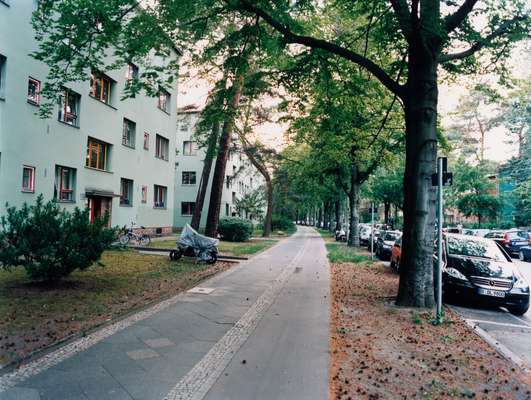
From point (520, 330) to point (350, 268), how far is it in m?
7.65

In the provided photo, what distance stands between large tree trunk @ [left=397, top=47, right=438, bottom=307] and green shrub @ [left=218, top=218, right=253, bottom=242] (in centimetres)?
2037

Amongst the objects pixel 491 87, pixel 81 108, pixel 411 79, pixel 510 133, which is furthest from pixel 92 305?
pixel 510 133

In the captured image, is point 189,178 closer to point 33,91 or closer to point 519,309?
point 33,91

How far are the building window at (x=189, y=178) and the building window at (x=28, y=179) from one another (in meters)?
24.8

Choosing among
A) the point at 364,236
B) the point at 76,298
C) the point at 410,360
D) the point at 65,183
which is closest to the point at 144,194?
the point at 65,183

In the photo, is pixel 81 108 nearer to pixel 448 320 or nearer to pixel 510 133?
pixel 448 320

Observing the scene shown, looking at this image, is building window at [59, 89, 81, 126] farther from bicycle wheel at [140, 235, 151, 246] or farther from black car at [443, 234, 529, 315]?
black car at [443, 234, 529, 315]

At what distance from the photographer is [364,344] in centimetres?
581

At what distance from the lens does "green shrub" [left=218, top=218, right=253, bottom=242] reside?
28172 millimetres

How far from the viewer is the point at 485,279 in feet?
29.2

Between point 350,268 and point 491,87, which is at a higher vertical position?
point 491,87

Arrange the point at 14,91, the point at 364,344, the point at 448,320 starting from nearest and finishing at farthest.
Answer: the point at 364,344 → the point at 448,320 → the point at 14,91

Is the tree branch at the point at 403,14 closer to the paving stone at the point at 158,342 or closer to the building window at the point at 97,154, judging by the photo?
the paving stone at the point at 158,342

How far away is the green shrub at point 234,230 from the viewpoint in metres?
28.2
